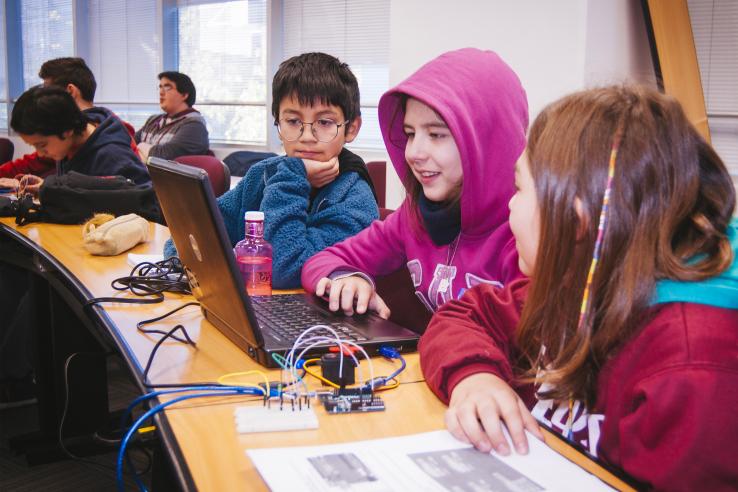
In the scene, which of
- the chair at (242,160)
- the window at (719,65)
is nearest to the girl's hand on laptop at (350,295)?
the window at (719,65)

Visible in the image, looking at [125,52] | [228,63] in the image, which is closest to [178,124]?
[228,63]

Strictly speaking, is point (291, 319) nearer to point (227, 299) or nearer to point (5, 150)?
point (227, 299)

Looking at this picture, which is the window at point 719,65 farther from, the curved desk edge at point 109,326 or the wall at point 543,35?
the curved desk edge at point 109,326

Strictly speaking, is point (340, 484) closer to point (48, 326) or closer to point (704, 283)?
point (704, 283)

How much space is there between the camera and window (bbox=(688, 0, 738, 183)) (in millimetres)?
3090

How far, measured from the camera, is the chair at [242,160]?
4.93 m

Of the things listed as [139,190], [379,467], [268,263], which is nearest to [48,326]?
[139,190]

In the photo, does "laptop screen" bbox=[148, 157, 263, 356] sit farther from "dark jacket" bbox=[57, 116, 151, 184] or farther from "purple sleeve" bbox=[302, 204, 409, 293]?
"dark jacket" bbox=[57, 116, 151, 184]

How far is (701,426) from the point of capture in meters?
0.60

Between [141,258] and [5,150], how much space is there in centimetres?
576

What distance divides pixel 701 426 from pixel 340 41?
465 centimetres

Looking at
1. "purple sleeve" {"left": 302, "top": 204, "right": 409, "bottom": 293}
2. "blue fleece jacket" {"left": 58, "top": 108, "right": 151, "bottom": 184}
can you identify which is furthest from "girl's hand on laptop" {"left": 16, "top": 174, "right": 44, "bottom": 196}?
"purple sleeve" {"left": 302, "top": 204, "right": 409, "bottom": 293}

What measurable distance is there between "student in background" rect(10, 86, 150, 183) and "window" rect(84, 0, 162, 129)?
129 inches

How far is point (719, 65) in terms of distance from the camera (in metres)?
3.14
